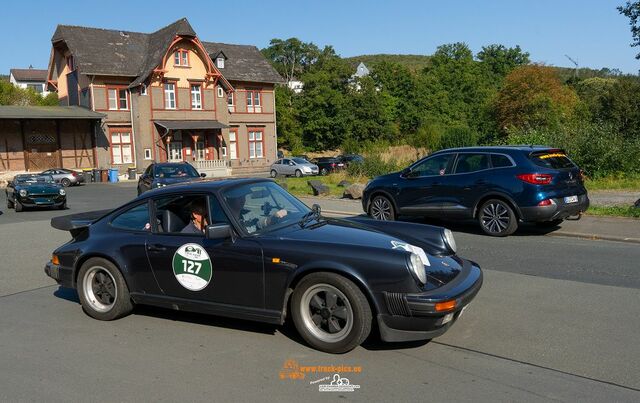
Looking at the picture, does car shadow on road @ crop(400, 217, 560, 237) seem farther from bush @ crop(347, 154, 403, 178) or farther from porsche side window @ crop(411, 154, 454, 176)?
bush @ crop(347, 154, 403, 178)

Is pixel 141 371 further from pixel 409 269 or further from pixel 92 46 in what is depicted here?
pixel 92 46

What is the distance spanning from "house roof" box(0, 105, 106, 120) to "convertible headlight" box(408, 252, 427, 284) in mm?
40641

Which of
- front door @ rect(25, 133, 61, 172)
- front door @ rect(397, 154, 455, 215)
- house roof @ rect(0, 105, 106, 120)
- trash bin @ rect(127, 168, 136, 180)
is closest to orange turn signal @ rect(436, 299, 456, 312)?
front door @ rect(397, 154, 455, 215)

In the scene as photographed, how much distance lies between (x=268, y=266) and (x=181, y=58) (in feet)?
146

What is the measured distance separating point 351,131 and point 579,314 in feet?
192

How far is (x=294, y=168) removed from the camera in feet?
132

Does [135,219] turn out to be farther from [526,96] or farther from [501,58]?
[501,58]

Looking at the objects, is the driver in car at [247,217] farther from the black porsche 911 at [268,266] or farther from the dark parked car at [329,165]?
the dark parked car at [329,165]

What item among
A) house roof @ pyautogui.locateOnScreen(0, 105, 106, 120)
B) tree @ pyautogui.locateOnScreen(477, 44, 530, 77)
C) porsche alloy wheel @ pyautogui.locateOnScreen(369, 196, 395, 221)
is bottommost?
porsche alloy wheel @ pyautogui.locateOnScreen(369, 196, 395, 221)

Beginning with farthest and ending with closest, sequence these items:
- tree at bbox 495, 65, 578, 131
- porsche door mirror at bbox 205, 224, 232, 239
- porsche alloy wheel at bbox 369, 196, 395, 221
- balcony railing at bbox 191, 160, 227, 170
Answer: balcony railing at bbox 191, 160, 227, 170 → tree at bbox 495, 65, 578, 131 → porsche alloy wheel at bbox 369, 196, 395, 221 → porsche door mirror at bbox 205, 224, 232, 239

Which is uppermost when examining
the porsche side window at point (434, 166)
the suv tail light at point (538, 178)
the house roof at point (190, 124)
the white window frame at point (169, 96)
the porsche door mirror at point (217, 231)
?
the white window frame at point (169, 96)

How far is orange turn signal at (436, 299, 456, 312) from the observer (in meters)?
4.65

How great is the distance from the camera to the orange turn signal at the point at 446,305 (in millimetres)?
4652

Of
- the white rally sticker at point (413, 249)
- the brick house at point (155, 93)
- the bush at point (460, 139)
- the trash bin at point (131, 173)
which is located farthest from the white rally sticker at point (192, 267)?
the brick house at point (155, 93)
